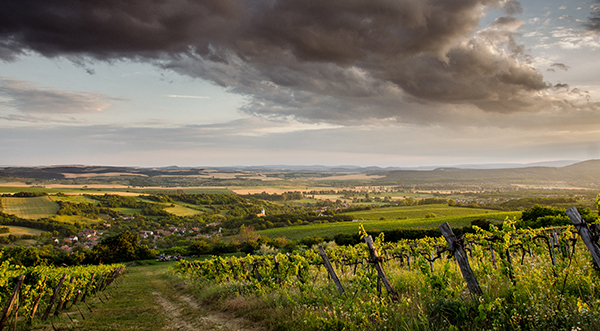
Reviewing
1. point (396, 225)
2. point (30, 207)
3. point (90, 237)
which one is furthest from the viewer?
point (30, 207)

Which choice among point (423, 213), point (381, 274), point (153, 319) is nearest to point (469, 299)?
point (381, 274)

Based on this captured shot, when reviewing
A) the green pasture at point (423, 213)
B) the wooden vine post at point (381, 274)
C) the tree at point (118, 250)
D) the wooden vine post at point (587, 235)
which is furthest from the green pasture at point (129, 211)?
the wooden vine post at point (587, 235)

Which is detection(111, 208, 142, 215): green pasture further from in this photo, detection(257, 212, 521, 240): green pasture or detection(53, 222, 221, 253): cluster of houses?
detection(257, 212, 521, 240): green pasture

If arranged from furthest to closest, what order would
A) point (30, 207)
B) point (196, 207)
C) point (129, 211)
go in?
1. point (196, 207)
2. point (129, 211)
3. point (30, 207)

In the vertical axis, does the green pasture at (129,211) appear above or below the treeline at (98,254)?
below

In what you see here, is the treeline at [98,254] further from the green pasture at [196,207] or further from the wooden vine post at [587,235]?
the green pasture at [196,207]

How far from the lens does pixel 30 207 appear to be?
4761 inches

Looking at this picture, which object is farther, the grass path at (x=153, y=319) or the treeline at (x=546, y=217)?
the treeline at (x=546, y=217)

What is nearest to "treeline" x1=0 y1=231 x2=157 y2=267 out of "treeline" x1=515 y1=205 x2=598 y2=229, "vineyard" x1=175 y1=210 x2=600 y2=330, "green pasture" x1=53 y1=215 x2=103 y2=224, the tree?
the tree

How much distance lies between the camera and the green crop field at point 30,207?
4407 inches

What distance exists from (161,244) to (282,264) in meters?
88.5

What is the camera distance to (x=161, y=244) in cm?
8675

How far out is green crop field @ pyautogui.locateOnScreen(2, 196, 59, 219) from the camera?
112 m

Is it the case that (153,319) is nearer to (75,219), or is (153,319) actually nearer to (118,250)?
(118,250)
